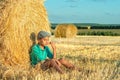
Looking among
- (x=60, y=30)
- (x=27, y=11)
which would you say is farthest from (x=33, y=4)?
(x=60, y=30)

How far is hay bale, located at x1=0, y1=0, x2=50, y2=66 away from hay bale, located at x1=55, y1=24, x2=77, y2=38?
71.7ft

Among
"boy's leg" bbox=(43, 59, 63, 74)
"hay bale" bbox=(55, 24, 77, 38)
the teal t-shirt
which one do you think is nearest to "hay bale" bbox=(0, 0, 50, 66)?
the teal t-shirt

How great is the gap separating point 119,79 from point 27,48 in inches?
155

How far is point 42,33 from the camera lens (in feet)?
30.6

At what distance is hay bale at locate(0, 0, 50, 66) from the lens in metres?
10.0

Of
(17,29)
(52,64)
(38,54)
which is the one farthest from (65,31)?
(52,64)

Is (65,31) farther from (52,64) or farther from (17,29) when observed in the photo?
(52,64)

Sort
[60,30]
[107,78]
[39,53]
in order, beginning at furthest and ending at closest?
[60,30] → [39,53] → [107,78]

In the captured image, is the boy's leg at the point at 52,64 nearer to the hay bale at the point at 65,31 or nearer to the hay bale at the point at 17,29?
the hay bale at the point at 17,29

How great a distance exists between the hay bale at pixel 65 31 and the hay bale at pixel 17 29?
71.7ft

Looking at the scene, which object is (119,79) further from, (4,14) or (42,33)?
(4,14)

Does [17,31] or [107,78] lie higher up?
[17,31]

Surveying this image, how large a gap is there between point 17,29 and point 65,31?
2237 cm

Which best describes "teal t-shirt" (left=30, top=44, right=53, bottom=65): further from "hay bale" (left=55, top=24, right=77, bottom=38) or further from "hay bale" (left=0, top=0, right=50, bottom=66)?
"hay bale" (left=55, top=24, right=77, bottom=38)
